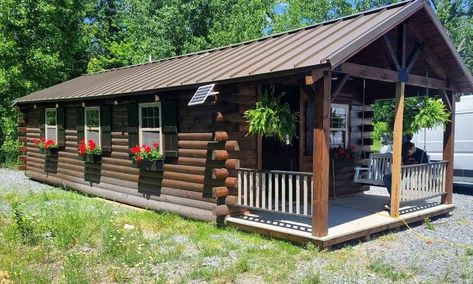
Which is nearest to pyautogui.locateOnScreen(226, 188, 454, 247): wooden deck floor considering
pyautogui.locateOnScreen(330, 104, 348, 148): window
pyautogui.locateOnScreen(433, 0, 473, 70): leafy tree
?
pyautogui.locateOnScreen(330, 104, 348, 148): window

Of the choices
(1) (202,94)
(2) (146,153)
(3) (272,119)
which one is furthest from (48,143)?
(3) (272,119)

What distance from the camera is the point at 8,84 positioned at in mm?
19500

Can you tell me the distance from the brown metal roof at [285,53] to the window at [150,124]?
1.71 feet

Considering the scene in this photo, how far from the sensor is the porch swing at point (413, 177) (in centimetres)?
862

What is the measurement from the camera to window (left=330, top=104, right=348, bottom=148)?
34.6 feet

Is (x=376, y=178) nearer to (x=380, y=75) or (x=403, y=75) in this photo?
(x=403, y=75)

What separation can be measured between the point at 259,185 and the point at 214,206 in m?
1.09

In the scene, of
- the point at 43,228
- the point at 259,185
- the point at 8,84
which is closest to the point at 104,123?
the point at 43,228

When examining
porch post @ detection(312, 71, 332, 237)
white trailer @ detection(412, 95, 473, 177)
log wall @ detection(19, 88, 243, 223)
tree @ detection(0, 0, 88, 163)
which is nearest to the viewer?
porch post @ detection(312, 71, 332, 237)

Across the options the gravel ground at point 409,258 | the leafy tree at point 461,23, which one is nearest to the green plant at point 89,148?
the gravel ground at point 409,258

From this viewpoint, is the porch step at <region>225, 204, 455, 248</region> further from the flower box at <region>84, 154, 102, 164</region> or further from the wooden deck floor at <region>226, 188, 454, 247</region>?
the flower box at <region>84, 154, 102, 164</region>

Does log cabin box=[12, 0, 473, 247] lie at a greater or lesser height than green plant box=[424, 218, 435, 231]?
greater

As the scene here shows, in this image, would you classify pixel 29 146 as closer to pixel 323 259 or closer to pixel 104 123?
pixel 104 123

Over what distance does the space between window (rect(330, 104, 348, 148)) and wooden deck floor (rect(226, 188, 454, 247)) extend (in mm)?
1543
